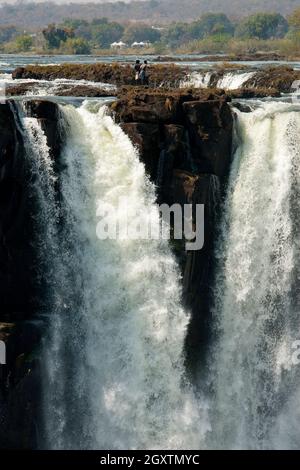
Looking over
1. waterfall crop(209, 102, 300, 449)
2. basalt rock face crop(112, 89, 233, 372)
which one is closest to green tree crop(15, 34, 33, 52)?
basalt rock face crop(112, 89, 233, 372)

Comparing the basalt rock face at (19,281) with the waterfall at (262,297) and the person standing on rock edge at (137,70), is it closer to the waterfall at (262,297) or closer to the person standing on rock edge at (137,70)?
the waterfall at (262,297)

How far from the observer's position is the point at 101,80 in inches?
1804

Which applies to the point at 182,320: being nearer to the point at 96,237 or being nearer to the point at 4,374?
the point at 96,237

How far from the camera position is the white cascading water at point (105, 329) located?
28.3 meters

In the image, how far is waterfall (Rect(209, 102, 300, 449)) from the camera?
2958 centimetres

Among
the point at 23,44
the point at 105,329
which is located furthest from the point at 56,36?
the point at 105,329

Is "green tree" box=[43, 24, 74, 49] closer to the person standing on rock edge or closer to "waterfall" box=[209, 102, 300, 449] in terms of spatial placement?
the person standing on rock edge

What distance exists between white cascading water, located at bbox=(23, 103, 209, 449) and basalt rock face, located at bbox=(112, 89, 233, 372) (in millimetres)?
669

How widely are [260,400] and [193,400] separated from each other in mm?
2551

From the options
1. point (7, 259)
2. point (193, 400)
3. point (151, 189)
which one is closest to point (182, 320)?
point (193, 400)

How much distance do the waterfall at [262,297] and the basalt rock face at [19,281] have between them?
22.3 ft

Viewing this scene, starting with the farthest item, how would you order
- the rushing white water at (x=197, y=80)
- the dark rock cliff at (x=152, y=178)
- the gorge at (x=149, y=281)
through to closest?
the rushing white water at (x=197, y=80)
the gorge at (x=149, y=281)
the dark rock cliff at (x=152, y=178)

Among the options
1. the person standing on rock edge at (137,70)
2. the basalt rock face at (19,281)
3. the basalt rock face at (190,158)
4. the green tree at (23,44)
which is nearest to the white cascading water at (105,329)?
the basalt rock face at (19,281)

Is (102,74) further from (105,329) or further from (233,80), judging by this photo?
(105,329)
